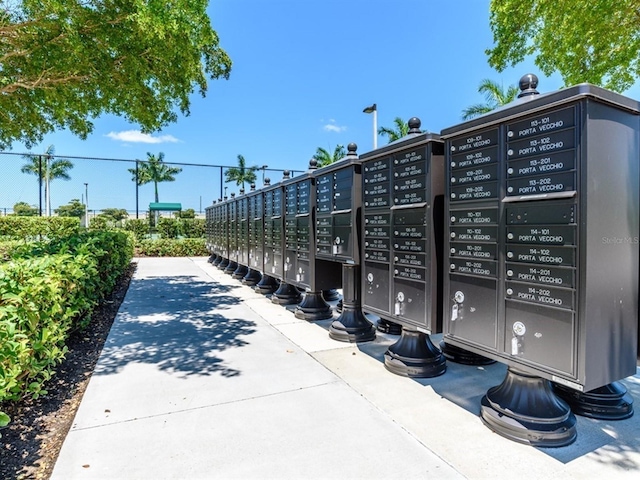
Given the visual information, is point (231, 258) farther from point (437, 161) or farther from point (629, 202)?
point (629, 202)

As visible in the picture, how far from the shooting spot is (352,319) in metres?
4.64

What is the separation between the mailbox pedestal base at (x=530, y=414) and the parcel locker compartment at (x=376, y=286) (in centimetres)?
130

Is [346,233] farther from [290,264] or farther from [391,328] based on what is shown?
[290,264]

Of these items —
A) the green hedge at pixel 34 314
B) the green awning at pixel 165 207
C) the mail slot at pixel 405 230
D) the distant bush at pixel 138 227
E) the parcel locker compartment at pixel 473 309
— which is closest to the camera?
the green hedge at pixel 34 314

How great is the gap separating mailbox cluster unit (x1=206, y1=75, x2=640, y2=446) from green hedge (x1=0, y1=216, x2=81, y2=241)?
15517 mm

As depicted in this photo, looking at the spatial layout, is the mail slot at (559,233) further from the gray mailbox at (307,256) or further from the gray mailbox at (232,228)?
the gray mailbox at (232,228)

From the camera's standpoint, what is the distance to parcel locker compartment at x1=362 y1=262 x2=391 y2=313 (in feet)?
12.2

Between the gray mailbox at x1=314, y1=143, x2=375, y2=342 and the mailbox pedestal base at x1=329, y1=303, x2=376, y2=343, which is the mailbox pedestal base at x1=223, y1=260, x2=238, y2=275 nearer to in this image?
the gray mailbox at x1=314, y1=143, x2=375, y2=342

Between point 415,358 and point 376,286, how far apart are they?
30.8 inches

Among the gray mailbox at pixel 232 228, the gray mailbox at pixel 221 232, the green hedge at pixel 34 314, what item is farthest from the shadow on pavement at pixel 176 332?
the gray mailbox at pixel 221 232

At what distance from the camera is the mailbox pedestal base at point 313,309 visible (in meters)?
5.59

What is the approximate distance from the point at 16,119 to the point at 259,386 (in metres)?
7.77

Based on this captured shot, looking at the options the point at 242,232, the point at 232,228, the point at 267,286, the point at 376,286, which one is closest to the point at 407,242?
the point at 376,286

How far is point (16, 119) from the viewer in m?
7.41
